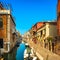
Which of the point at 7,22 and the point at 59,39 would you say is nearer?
the point at 59,39

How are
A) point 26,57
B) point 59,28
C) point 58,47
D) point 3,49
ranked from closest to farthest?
point 26,57 < point 58,47 < point 59,28 < point 3,49

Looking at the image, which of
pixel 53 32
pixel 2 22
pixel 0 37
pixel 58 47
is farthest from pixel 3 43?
pixel 58 47

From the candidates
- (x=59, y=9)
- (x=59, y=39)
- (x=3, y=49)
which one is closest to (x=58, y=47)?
(x=59, y=39)

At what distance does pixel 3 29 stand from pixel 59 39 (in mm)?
16029

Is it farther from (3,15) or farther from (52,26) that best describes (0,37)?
(52,26)

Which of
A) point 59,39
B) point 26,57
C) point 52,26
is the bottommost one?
point 26,57

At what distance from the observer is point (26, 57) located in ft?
100

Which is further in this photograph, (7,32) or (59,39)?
(7,32)

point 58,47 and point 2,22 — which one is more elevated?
point 2,22

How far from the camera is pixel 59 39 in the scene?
34.2m

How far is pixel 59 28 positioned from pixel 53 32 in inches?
514

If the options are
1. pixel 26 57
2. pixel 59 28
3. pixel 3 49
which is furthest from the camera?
pixel 3 49

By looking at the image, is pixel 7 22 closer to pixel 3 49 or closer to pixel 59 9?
pixel 3 49

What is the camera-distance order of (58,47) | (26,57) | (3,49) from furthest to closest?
1. (3,49)
2. (58,47)
3. (26,57)
